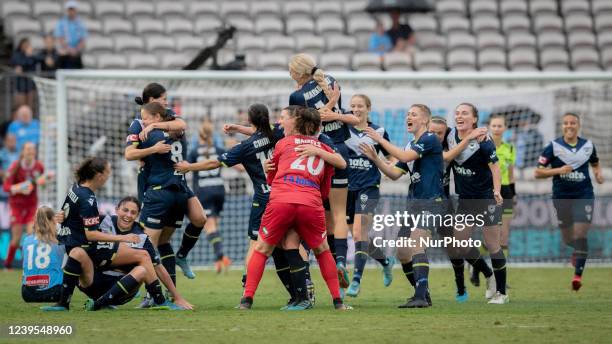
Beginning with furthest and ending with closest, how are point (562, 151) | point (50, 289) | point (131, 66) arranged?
point (131, 66) < point (562, 151) < point (50, 289)

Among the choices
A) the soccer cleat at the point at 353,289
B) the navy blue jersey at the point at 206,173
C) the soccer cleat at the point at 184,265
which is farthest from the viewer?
the navy blue jersey at the point at 206,173

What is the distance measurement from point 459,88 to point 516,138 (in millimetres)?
2366

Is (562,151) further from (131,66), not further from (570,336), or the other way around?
(131,66)

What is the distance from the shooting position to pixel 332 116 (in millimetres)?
11508

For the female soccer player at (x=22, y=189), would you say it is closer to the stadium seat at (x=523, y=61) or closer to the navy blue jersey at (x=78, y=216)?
the navy blue jersey at (x=78, y=216)

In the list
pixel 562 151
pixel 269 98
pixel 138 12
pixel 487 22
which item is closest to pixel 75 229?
pixel 562 151

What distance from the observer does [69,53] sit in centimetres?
2084

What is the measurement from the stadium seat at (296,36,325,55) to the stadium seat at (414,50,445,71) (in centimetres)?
205

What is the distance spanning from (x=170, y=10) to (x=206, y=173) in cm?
804

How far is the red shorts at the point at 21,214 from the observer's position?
1839 centimetres

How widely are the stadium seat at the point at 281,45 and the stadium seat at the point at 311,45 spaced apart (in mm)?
176

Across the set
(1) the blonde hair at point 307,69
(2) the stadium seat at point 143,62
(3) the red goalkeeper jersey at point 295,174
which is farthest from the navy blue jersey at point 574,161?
(2) the stadium seat at point 143,62

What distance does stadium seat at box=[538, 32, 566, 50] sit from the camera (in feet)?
80.2

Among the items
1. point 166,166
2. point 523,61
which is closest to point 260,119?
point 166,166
